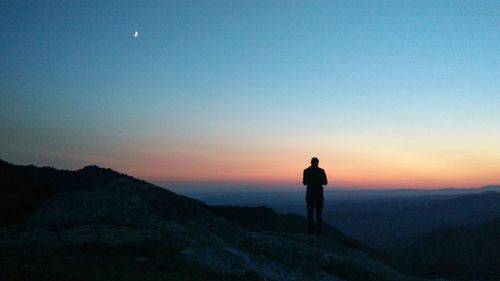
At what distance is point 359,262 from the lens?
14727 mm

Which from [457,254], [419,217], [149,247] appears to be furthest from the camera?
[419,217]

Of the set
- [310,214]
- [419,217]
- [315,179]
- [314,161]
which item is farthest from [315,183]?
[419,217]

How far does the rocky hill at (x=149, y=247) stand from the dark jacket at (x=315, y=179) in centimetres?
200

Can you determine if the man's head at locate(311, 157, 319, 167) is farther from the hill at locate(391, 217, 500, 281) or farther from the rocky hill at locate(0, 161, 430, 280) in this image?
the hill at locate(391, 217, 500, 281)

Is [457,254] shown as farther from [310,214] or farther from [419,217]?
[419,217]

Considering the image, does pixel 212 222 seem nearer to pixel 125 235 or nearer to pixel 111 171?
pixel 125 235

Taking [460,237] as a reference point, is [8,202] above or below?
above

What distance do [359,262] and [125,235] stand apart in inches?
303

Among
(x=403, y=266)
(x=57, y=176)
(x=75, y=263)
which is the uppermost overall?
(x=57, y=176)

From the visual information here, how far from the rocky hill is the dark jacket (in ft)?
6.57

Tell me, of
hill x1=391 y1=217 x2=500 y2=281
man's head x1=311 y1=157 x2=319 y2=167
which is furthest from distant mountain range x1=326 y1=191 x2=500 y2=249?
man's head x1=311 y1=157 x2=319 y2=167

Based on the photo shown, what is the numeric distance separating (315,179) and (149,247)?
Answer: 8.75 metres

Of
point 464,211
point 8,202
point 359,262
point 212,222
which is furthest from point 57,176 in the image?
point 464,211

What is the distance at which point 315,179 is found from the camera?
1769 centimetres
